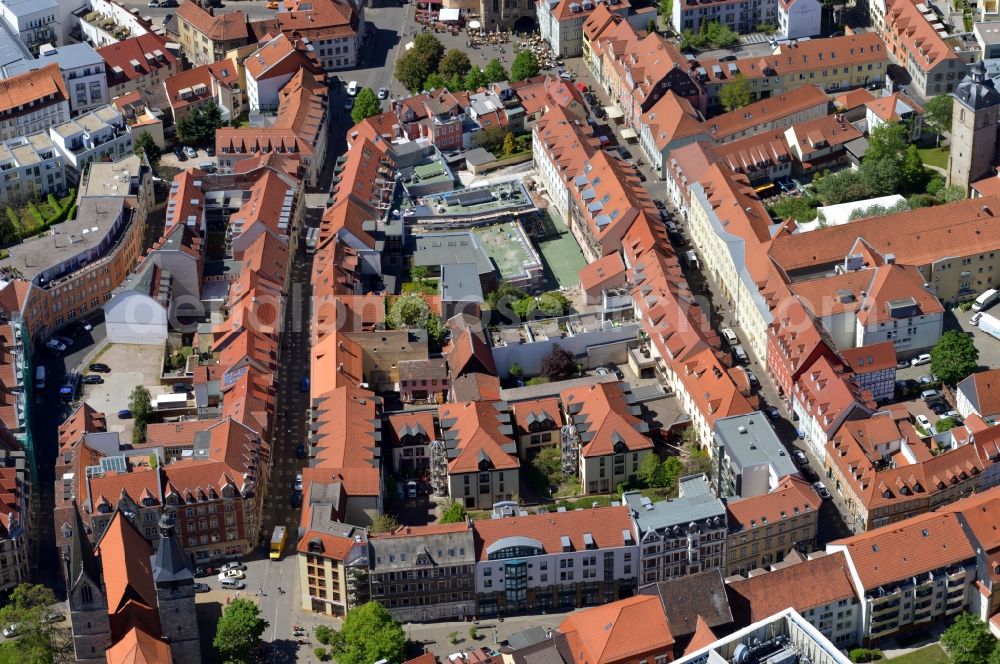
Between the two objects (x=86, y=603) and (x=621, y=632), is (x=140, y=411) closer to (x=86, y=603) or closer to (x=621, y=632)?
(x=86, y=603)

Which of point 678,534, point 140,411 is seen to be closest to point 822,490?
point 678,534

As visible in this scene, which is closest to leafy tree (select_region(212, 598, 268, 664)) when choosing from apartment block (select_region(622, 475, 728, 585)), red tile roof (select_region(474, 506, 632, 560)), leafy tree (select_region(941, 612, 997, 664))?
red tile roof (select_region(474, 506, 632, 560))

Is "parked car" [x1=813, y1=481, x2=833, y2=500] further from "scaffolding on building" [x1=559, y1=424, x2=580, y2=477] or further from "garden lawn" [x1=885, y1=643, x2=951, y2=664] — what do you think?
"scaffolding on building" [x1=559, y1=424, x2=580, y2=477]

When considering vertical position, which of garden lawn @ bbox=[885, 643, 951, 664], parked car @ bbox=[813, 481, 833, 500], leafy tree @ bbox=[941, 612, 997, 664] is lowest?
garden lawn @ bbox=[885, 643, 951, 664]

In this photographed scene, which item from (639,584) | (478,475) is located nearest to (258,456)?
(478,475)

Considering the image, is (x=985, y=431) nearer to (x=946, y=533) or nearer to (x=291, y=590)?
(x=946, y=533)

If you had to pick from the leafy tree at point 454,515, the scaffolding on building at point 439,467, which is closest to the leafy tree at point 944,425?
the leafy tree at point 454,515
